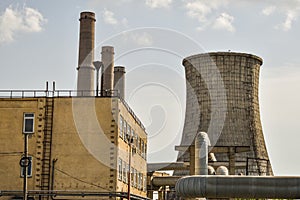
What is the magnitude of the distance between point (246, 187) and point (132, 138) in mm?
19907

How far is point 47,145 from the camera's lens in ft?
121

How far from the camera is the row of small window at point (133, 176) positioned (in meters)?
38.5

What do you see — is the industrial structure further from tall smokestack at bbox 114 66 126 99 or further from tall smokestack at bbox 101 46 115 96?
tall smokestack at bbox 114 66 126 99

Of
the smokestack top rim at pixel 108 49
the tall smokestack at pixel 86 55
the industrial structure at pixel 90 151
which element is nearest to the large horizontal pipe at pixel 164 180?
the industrial structure at pixel 90 151

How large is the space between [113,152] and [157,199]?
31203 mm

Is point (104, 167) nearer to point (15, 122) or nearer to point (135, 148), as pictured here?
point (15, 122)

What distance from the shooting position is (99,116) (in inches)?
1462

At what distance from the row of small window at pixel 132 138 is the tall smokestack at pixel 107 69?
19.4 ft

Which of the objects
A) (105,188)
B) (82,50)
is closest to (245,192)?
(105,188)

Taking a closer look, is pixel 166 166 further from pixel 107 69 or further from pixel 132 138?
pixel 132 138

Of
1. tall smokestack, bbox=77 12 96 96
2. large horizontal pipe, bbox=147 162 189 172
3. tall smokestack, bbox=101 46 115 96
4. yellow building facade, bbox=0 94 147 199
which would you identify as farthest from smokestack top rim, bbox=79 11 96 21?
large horizontal pipe, bbox=147 162 189 172

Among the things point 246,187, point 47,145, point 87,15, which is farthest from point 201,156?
point 87,15

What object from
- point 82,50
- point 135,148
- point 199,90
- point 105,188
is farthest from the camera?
point 199,90

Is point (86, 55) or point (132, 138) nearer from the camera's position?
point (132, 138)
